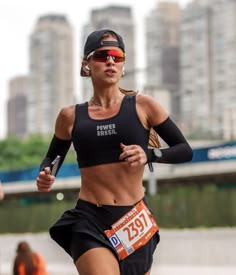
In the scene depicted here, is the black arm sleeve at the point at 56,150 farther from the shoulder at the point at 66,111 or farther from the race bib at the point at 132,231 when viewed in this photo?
the race bib at the point at 132,231

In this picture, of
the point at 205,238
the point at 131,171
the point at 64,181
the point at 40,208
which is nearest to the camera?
the point at 131,171

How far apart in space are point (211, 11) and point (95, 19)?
25.7 metres

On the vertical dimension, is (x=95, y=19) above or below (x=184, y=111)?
above

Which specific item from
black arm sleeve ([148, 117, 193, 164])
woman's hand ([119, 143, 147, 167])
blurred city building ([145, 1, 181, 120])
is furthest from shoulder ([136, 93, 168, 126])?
blurred city building ([145, 1, 181, 120])

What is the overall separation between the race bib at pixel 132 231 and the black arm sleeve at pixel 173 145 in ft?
1.15

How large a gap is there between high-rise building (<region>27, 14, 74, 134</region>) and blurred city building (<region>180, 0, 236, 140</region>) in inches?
1210

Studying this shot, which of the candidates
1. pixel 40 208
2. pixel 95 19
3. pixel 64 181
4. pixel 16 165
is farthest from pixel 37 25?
pixel 40 208

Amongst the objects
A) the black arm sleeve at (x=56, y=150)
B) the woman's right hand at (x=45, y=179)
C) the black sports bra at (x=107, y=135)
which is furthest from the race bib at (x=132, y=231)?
the black arm sleeve at (x=56, y=150)

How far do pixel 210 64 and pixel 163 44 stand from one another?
2712 centimetres

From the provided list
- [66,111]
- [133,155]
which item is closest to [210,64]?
[66,111]

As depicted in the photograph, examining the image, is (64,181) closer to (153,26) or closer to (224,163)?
(224,163)

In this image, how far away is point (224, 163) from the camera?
5306cm

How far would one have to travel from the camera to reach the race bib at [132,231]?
6.61 metres

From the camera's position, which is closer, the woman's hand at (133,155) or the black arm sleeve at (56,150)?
the woman's hand at (133,155)
